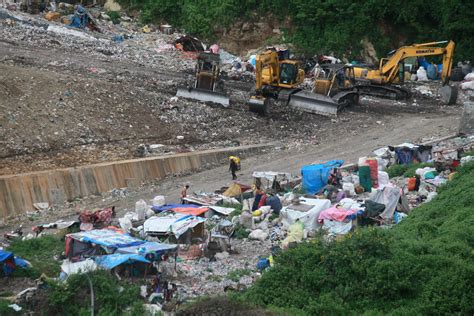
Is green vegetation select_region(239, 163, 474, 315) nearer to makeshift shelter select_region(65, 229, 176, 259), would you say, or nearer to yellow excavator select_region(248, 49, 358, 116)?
makeshift shelter select_region(65, 229, 176, 259)

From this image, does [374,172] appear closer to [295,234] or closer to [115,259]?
[295,234]

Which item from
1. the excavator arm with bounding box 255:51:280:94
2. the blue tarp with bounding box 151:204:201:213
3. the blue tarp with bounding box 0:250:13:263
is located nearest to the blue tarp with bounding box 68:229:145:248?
the blue tarp with bounding box 0:250:13:263

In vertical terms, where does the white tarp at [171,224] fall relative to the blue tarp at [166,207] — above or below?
above

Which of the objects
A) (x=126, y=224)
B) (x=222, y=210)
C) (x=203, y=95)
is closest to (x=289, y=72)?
(x=203, y=95)

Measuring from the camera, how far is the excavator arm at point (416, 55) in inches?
1121

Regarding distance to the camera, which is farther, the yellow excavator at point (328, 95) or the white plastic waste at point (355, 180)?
the yellow excavator at point (328, 95)

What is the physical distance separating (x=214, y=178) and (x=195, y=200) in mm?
3107

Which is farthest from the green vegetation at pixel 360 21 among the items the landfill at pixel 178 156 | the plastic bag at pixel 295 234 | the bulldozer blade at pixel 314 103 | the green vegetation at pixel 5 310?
the green vegetation at pixel 5 310

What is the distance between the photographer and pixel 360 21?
35.4 metres

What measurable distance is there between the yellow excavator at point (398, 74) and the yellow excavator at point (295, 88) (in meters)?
1.62

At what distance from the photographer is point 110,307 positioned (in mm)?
11742

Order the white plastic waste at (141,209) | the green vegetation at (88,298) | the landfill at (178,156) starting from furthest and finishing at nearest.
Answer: the white plastic waste at (141,209) → the landfill at (178,156) → the green vegetation at (88,298)

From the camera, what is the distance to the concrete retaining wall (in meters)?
18.3

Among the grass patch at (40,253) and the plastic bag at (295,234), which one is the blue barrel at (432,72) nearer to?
the plastic bag at (295,234)
